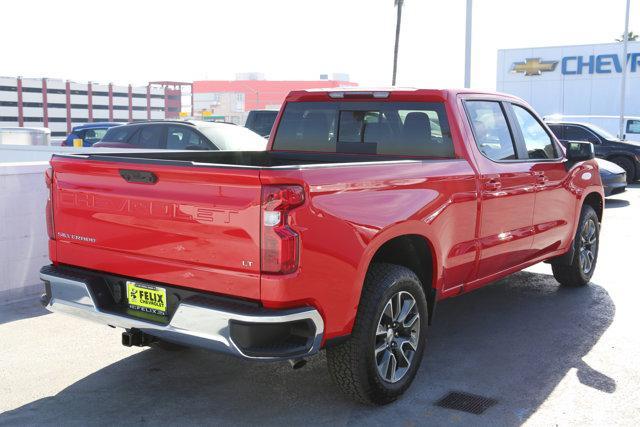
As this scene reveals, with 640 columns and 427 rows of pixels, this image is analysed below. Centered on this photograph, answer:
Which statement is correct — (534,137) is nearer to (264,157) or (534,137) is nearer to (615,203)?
(264,157)

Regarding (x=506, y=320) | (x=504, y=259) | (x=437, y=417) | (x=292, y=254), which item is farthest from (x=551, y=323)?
(x=292, y=254)

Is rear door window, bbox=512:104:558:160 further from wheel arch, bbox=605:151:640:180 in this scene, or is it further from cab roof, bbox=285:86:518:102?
wheel arch, bbox=605:151:640:180

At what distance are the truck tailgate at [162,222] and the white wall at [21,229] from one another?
99.0 inches

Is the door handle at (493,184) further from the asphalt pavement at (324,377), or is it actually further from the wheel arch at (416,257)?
the asphalt pavement at (324,377)

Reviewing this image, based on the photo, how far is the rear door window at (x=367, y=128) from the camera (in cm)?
531

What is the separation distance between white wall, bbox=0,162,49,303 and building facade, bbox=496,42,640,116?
39186 millimetres

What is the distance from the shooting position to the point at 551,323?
244 inches

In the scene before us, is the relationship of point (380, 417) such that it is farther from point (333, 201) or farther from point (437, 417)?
point (333, 201)

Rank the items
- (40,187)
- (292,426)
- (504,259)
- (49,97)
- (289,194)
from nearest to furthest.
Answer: (289,194) < (292,426) < (504,259) < (40,187) < (49,97)

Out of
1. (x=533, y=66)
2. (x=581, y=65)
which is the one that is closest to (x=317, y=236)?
(x=581, y=65)

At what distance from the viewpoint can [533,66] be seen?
44.1 m

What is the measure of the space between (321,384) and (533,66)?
42557 mm

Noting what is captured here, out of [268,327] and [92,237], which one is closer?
[268,327]

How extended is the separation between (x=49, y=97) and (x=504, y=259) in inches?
5885
